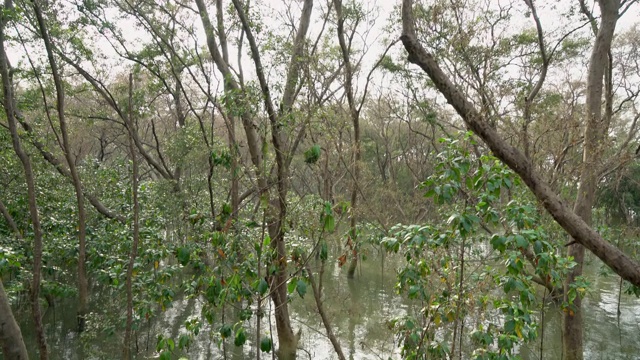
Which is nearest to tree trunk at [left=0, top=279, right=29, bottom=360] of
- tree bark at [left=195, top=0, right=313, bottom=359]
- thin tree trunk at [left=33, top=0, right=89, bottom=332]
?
thin tree trunk at [left=33, top=0, right=89, bottom=332]

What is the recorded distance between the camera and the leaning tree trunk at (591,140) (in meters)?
5.43

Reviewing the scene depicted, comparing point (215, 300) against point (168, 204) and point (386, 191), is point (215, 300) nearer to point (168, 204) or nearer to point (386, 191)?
point (168, 204)

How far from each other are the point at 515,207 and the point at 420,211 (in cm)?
1153

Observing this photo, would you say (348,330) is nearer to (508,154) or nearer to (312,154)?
(508,154)

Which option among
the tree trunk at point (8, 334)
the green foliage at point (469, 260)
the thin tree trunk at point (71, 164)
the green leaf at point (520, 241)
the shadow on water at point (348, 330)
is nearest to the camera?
the green leaf at point (520, 241)

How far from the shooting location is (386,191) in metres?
13.8

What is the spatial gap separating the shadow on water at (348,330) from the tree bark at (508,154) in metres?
2.57

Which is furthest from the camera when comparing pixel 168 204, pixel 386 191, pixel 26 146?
pixel 386 191

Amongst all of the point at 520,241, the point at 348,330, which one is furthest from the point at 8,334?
the point at 348,330

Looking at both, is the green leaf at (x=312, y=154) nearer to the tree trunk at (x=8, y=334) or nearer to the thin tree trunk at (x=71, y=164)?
the tree trunk at (x=8, y=334)

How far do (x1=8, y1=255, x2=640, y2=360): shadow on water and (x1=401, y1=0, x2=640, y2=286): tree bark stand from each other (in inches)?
101

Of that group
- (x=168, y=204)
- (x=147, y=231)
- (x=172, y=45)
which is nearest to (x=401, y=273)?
(x=147, y=231)

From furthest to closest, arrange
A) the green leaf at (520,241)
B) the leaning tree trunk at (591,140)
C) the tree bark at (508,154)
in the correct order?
the leaning tree trunk at (591,140), the tree bark at (508,154), the green leaf at (520,241)

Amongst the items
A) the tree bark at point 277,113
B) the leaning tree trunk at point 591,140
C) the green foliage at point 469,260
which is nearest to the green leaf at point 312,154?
the tree bark at point 277,113
